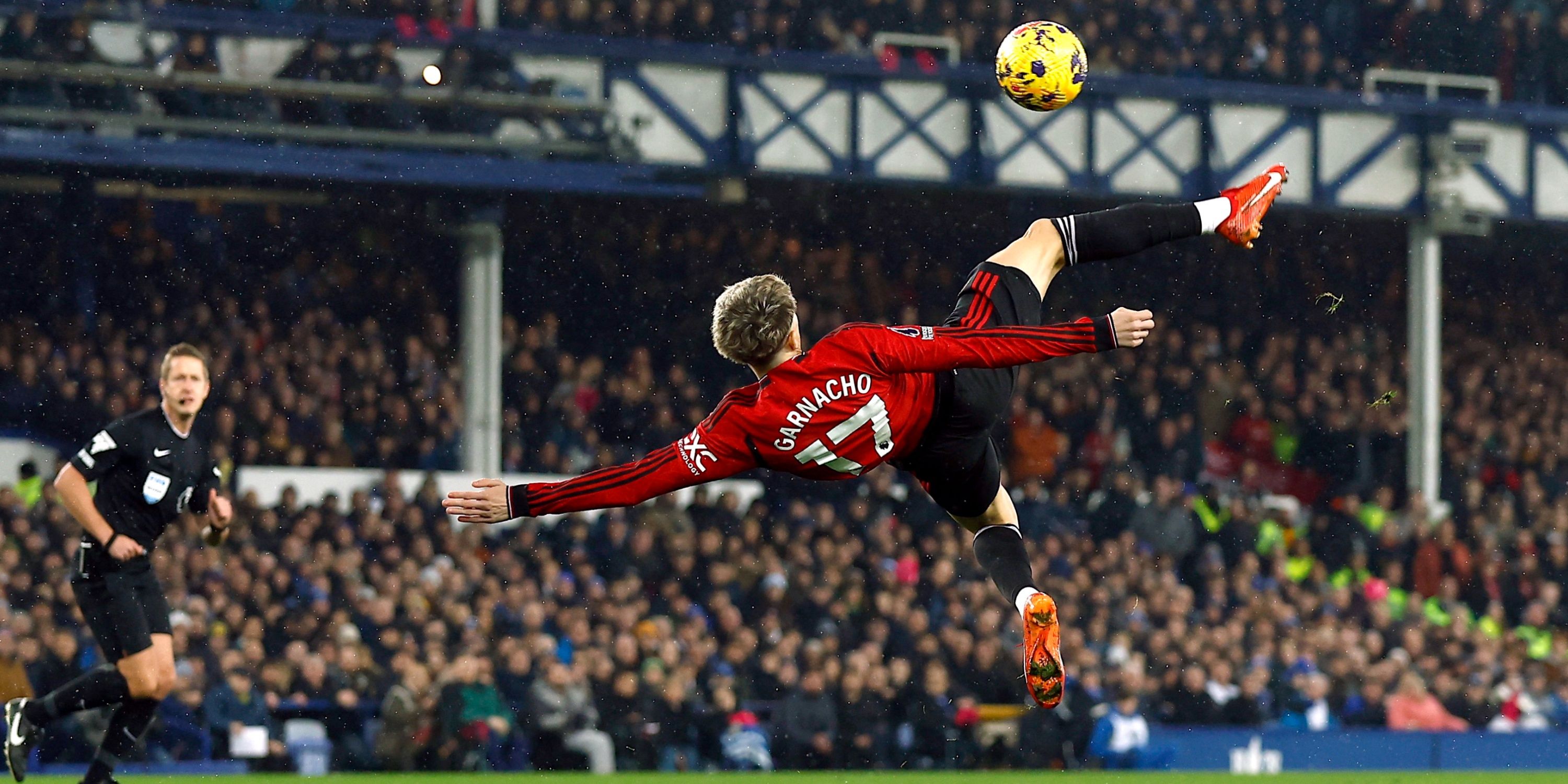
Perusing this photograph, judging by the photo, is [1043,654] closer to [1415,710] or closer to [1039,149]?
[1415,710]

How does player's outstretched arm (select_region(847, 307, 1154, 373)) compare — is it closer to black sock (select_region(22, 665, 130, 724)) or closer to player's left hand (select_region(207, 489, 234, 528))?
player's left hand (select_region(207, 489, 234, 528))

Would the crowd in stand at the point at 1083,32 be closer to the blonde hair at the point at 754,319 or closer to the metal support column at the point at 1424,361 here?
the metal support column at the point at 1424,361

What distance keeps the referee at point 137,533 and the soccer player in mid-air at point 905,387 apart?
2.43m

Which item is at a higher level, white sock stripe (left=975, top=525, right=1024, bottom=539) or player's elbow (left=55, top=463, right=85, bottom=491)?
player's elbow (left=55, top=463, right=85, bottom=491)

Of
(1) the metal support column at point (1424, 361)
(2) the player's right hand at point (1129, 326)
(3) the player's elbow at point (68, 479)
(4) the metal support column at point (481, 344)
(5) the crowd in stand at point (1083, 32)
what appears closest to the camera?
(2) the player's right hand at point (1129, 326)

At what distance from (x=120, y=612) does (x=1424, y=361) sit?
16.4 meters

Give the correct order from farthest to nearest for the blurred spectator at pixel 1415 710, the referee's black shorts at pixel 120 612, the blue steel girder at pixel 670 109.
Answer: the blue steel girder at pixel 670 109 → the blurred spectator at pixel 1415 710 → the referee's black shorts at pixel 120 612

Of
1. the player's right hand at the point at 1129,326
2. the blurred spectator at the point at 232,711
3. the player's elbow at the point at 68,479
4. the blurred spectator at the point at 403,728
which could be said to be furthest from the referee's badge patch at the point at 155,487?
the blurred spectator at the point at 403,728

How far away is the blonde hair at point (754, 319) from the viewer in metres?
7.08

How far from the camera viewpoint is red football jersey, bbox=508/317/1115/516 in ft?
23.1

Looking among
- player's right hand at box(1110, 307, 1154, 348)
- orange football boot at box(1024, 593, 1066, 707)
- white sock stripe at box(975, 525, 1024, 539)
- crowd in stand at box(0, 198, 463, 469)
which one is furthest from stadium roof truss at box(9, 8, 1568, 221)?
player's right hand at box(1110, 307, 1154, 348)

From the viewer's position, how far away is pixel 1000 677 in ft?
51.6

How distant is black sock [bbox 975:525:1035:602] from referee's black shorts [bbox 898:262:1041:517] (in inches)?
15.1

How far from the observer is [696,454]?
723 centimetres
